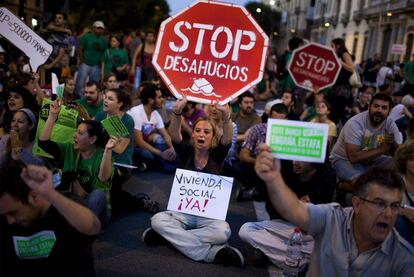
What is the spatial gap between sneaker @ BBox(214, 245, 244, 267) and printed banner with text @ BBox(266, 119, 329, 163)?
6.43 feet

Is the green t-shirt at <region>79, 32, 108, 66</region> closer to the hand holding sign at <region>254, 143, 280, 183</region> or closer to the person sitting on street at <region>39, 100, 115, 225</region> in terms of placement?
the person sitting on street at <region>39, 100, 115, 225</region>

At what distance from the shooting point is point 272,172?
2.14 m

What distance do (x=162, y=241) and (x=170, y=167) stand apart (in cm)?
271

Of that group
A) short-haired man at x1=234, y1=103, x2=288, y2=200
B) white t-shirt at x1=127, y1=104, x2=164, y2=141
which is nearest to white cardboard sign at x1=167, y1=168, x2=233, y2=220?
short-haired man at x1=234, y1=103, x2=288, y2=200

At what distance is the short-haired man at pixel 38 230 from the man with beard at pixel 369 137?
3.33 metres

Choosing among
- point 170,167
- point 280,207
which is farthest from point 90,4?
point 280,207

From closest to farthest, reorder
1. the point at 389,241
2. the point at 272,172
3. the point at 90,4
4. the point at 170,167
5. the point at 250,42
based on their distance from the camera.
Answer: the point at 272,172 → the point at 389,241 → the point at 250,42 → the point at 170,167 → the point at 90,4

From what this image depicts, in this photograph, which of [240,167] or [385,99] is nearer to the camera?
[385,99]

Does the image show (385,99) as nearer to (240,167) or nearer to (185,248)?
(240,167)

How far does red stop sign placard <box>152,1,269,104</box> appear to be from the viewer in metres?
3.62

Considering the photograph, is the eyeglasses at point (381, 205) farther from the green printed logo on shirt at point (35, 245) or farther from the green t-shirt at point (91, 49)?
the green t-shirt at point (91, 49)

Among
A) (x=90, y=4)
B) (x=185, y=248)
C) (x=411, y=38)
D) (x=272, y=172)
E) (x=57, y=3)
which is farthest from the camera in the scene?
(x=90, y=4)

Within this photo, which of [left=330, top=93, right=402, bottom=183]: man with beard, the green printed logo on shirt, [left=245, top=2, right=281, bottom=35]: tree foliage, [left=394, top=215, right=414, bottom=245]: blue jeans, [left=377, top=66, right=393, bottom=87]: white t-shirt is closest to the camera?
the green printed logo on shirt

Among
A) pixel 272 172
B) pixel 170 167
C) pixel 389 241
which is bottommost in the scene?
Result: pixel 170 167
